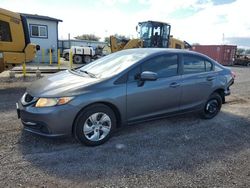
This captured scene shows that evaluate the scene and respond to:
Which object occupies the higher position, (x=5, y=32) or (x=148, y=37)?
(x=148, y=37)

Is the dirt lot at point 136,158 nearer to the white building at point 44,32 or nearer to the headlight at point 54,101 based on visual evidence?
the headlight at point 54,101

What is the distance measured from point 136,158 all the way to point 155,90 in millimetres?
1389

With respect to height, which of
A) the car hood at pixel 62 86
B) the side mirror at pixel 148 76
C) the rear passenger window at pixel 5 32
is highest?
the rear passenger window at pixel 5 32

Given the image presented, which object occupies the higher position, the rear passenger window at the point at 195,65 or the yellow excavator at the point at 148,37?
the yellow excavator at the point at 148,37

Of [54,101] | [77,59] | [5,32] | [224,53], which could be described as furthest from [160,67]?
[224,53]

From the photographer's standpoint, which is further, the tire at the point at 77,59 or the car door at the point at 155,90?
the tire at the point at 77,59

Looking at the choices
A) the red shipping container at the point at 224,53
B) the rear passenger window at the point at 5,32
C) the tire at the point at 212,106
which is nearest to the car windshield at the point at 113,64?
the tire at the point at 212,106

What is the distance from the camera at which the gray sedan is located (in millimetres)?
3922

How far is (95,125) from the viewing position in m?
4.20

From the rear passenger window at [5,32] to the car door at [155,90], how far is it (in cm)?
680

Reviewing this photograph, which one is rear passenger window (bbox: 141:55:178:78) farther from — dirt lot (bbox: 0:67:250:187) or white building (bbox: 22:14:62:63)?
white building (bbox: 22:14:62:63)

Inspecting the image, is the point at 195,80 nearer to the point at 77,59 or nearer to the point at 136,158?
the point at 136,158

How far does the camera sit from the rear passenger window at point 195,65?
17.3 ft

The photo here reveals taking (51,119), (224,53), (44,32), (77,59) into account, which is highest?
(44,32)
